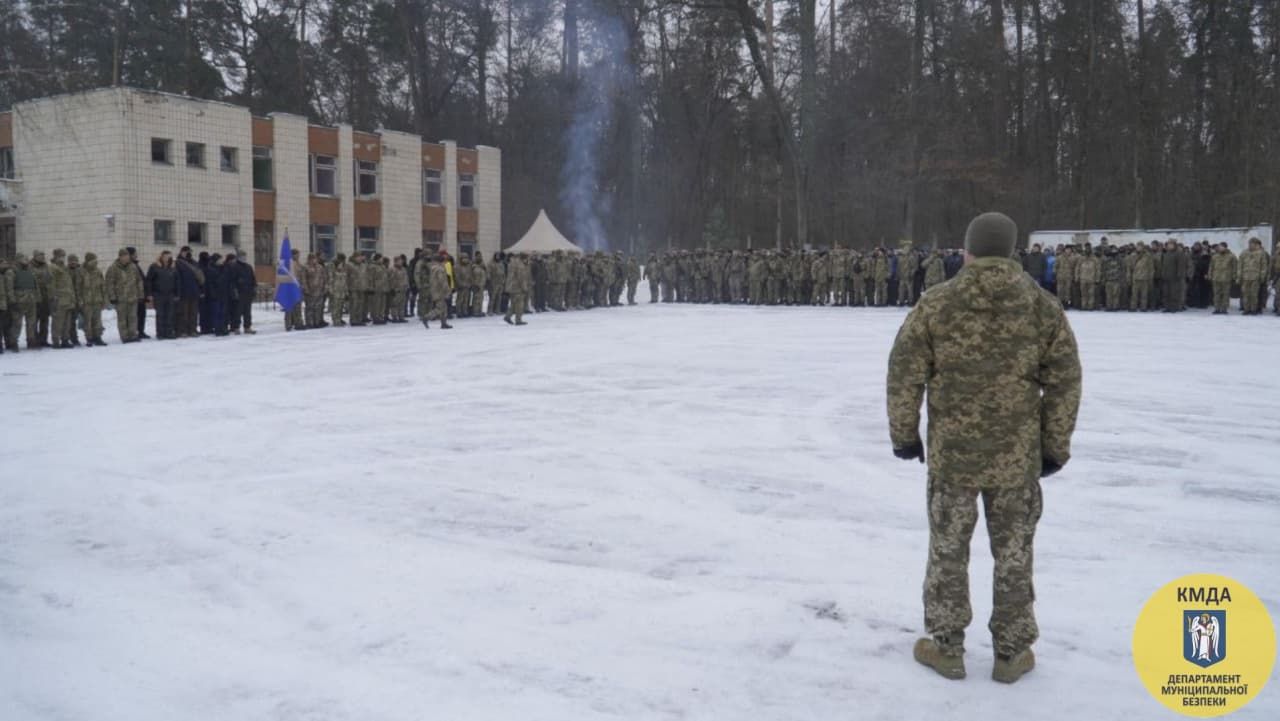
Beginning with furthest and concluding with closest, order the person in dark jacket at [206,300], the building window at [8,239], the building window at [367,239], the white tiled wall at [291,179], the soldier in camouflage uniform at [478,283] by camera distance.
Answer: the building window at [367,239] < the white tiled wall at [291,179] < the building window at [8,239] < the soldier in camouflage uniform at [478,283] < the person in dark jacket at [206,300]

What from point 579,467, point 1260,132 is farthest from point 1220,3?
point 579,467

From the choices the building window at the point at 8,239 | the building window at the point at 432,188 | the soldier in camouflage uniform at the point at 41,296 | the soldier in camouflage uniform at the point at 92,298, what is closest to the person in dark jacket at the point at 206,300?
the soldier in camouflage uniform at the point at 92,298

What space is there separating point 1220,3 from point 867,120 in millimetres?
13679

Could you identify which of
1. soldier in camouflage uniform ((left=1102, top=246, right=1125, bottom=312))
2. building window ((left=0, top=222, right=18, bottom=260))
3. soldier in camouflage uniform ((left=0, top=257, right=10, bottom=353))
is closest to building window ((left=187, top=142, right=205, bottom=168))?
building window ((left=0, top=222, right=18, bottom=260))

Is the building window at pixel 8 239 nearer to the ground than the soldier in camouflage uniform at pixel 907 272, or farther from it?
farther from it

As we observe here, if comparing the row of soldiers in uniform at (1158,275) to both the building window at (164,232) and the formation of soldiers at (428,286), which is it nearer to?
the formation of soldiers at (428,286)

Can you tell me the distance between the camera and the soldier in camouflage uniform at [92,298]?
1725 cm

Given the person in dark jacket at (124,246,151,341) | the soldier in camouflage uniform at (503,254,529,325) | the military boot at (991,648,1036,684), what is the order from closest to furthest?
1. the military boot at (991,648,1036,684)
2. the person in dark jacket at (124,246,151,341)
3. the soldier in camouflage uniform at (503,254,529,325)

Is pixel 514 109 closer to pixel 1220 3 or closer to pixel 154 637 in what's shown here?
pixel 1220 3

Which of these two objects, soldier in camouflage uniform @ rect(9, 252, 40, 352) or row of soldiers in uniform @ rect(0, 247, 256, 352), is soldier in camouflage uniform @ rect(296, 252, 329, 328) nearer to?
row of soldiers in uniform @ rect(0, 247, 256, 352)

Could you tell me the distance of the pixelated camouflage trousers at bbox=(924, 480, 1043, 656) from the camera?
3.85 metres

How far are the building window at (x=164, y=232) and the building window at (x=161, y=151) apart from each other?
195 cm

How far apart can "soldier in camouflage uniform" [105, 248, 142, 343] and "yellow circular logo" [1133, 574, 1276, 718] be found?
59.0ft

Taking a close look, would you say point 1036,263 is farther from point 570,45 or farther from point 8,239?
point 8,239
